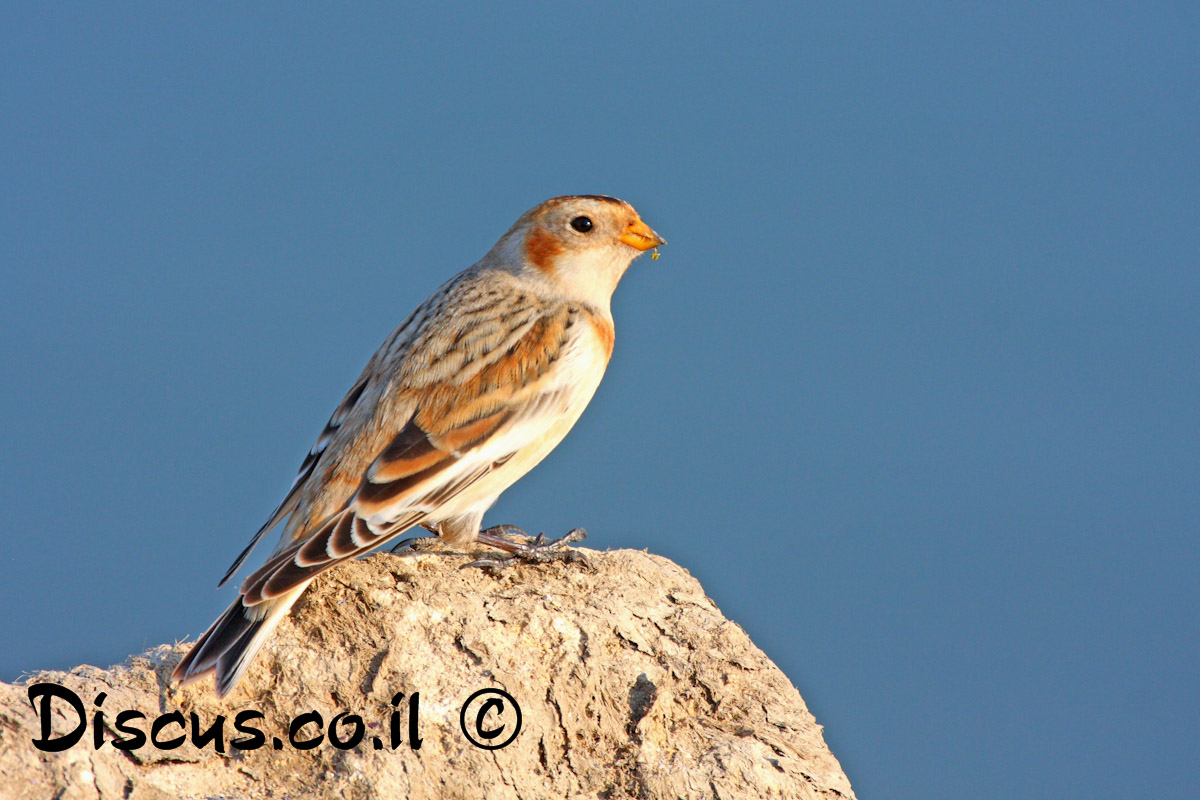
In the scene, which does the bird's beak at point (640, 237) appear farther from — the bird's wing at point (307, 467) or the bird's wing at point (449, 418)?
the bird's wing at point (307, 467)

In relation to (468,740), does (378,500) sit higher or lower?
higher

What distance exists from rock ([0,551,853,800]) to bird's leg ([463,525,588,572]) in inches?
3.4

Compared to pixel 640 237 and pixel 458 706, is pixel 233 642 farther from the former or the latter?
pixel 640 237

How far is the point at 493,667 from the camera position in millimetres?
5254

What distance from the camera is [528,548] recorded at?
19.9 ft

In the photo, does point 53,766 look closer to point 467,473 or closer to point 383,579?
point 383,579

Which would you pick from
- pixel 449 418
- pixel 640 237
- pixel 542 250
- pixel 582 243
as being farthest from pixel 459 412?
pixel 640 237

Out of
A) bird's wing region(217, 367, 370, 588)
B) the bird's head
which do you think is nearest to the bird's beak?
the bird's head

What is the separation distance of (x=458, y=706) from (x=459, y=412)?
5.16ft

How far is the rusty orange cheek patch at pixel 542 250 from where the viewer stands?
6727 mm

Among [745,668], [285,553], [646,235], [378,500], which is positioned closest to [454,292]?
[646,235]

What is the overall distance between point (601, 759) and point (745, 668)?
3.50 feet

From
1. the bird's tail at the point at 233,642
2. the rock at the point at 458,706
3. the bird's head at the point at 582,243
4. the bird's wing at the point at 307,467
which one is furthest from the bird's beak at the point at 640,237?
the bird's tail at the point at 233,642

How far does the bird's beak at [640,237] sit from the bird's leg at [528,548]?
183cm
